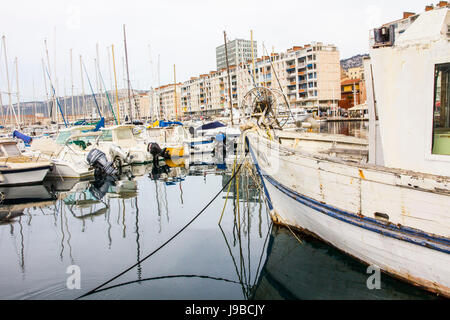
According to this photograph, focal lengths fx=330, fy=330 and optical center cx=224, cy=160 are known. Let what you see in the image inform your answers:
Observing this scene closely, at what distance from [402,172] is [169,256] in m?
5.03

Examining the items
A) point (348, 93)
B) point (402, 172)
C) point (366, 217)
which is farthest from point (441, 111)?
point (348, 93)

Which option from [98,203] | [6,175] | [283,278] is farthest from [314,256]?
[6,175]

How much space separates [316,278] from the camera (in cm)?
613

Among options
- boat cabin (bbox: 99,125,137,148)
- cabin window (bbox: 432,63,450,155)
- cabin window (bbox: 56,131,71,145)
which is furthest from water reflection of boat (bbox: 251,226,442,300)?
cabin window (bbox: 56,131,71,145)

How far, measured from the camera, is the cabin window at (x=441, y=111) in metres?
4.81

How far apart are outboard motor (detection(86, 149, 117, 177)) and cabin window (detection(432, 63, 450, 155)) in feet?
54.0

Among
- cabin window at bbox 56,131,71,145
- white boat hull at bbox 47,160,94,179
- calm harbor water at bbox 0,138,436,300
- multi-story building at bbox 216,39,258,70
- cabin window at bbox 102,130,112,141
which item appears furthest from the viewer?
multi-story building at bbox 216,39,258,70

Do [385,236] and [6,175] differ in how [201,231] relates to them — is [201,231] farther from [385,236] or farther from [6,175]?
[6,175]

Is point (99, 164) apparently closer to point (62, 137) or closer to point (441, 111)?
point (62, 137)

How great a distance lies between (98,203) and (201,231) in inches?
225

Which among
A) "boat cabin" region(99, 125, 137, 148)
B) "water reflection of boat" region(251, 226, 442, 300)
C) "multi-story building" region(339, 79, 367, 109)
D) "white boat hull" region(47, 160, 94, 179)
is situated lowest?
"water reflection of boat" region(251, 226, 442, 300)

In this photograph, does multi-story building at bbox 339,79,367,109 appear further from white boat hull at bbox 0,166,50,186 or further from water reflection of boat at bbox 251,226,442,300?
water reflection of boat at bbox 251,226,442,300

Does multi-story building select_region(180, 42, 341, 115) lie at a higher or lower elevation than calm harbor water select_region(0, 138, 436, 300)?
higher

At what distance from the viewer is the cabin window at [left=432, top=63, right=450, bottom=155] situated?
4812mm
